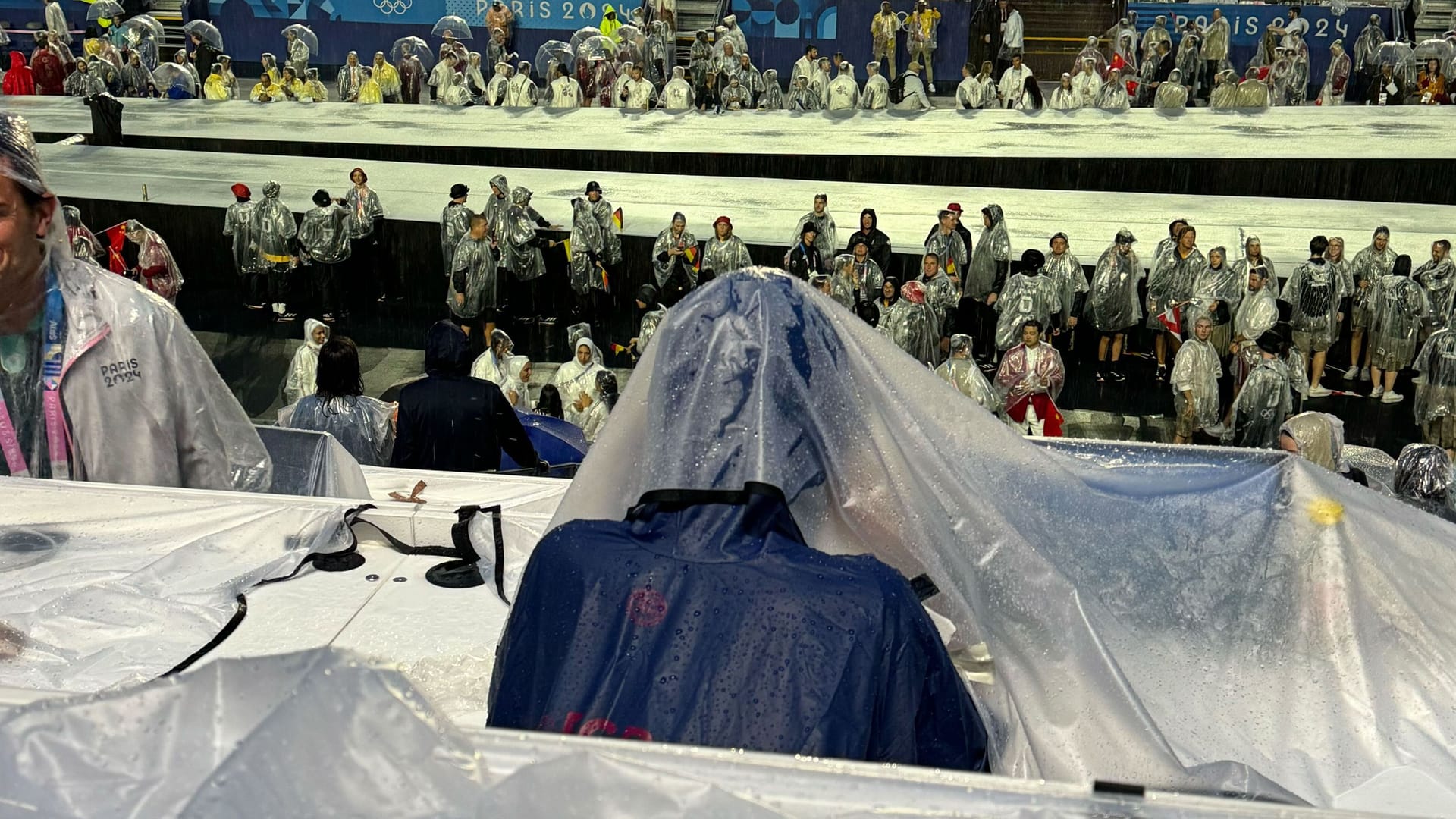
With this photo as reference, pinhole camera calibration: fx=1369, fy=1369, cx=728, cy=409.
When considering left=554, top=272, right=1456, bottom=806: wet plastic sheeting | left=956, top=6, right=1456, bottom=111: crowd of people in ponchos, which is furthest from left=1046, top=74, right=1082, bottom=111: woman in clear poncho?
left=554, top=272, right=1456, bottom=806: wet plastic sheeting

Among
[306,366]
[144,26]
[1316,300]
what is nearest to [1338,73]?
[1316,300]

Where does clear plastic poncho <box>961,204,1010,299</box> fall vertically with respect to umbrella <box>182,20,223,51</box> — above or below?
below

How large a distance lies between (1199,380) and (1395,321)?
1.75 metres

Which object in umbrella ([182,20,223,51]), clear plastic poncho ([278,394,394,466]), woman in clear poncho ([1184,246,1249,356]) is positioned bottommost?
clear plastic poncho ([278,394,394,466])

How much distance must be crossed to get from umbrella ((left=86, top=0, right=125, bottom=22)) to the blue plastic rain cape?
70.2 feet

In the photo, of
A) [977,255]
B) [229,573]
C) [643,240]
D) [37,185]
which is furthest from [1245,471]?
[643,240]

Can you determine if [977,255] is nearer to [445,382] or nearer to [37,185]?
[445,382]

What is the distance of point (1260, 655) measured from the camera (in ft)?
7.39

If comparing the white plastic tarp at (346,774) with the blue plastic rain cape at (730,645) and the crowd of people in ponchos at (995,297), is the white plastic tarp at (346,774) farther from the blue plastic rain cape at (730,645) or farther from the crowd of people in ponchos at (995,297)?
the crowd of people in ponchos at (995,297)

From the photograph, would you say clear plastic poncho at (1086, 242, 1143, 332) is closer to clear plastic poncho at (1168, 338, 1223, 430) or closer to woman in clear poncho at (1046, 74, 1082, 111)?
clear plastic poncho at (1168, 338, 1223, 430)

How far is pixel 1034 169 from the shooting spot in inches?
547

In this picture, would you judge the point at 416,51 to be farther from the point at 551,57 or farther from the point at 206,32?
the point at 206,32

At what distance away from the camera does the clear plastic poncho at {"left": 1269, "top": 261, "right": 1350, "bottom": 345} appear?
396 inches

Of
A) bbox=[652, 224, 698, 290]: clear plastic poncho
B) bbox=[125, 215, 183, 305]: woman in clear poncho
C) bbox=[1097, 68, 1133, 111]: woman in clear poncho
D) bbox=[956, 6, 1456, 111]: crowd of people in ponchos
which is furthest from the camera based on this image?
bbox=[956, 6, 1456, 111]: crowd of people in ponchos
